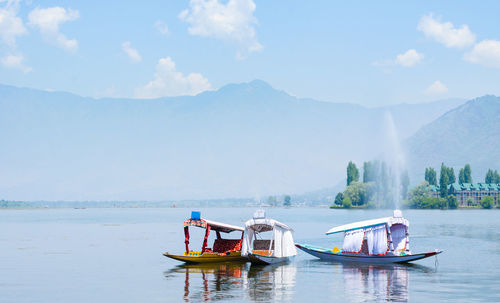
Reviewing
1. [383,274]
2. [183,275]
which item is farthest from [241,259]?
[383,274]

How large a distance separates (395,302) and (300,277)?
13.9m

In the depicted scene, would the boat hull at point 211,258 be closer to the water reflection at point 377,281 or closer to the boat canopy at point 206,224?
the boat canopy at point 206,224

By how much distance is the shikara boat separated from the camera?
63688 mm

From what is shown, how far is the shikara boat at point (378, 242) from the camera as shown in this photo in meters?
63.7

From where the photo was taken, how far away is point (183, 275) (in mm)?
56938

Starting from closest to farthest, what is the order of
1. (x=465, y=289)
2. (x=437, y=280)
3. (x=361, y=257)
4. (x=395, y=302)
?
(x=395, y=302)
(x=465, y=289)
(x=437, y=280)
(x=361, y=257)

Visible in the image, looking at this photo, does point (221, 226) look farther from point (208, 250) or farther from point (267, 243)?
point (267, 243)

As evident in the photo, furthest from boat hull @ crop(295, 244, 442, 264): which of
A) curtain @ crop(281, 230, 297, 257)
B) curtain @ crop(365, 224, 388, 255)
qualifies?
curtain @ crop(281, 230, 297, 257)

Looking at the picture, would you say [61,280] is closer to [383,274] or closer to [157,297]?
[157,297]

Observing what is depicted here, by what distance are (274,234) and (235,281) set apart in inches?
426

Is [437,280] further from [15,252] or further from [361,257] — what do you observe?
[15,252]

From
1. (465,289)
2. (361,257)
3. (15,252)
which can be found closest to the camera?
(465,289)

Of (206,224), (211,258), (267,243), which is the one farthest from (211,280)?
(267,243)

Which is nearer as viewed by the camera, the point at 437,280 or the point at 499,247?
the point at 437,280
